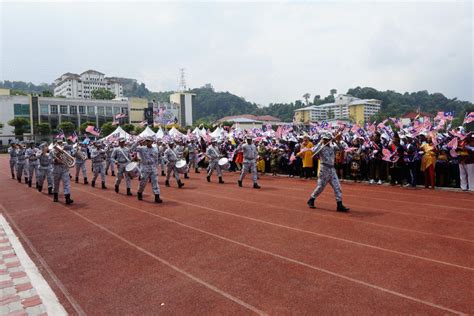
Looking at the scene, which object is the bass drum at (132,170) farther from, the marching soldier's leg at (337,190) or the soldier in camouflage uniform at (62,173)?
the marching soldier's leg at (337,190)

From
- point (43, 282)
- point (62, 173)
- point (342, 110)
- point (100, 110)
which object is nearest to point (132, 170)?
point (62, 173)

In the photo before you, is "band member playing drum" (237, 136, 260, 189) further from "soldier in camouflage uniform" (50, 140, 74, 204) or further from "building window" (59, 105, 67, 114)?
"building window" (59, 105, 67, 114)

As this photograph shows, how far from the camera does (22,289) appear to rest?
506cm

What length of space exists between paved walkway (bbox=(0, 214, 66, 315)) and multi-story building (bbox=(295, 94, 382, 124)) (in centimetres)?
9066

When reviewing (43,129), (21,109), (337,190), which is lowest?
(337,190)

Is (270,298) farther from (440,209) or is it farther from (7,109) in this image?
(7,109)

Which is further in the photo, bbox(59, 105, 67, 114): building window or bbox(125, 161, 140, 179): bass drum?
bbox(59, 105, 67, 114): building window

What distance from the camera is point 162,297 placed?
15.3ft

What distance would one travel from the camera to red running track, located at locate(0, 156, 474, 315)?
4461mm

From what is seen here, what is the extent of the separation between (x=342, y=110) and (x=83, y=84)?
8978cm

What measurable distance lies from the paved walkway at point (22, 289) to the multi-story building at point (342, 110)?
90663 mm

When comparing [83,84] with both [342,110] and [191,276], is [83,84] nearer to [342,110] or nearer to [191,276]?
[342,110]

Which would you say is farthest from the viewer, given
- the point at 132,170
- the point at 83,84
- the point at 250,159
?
the point at 83,84

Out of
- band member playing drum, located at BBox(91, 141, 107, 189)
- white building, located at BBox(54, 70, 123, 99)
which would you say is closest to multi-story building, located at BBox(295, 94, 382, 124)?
white building, located at BBox(54, 70, 123, 99)
